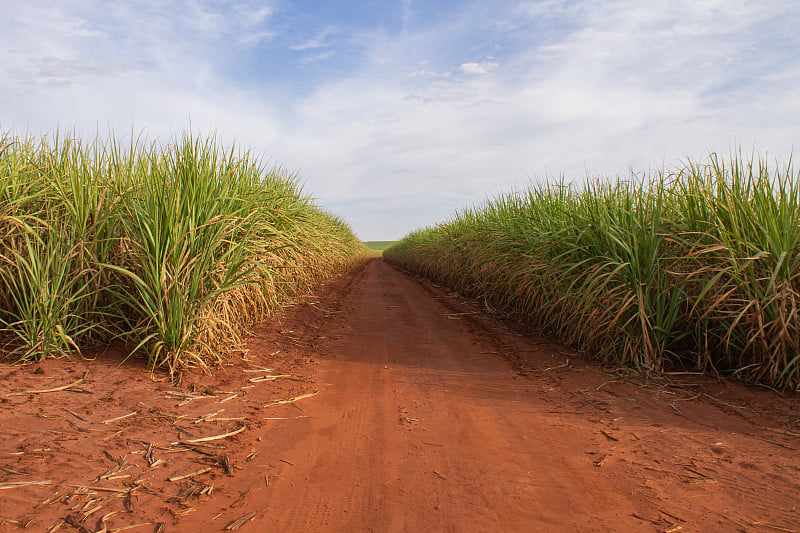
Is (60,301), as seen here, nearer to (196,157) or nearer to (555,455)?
(196,157)

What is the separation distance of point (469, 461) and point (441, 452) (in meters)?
0.17

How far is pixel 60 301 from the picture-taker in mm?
3410

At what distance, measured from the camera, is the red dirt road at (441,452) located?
1804 millimetres

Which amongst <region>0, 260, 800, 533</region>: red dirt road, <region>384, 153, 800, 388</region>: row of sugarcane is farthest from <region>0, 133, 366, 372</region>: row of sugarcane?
<region>384, 153, 800, 388</region>: row of sugarcane

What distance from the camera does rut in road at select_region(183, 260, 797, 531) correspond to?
5.94 feet

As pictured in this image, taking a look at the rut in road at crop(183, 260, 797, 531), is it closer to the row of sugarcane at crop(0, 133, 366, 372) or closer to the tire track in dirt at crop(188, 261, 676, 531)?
the tire track in dirt at crop(188, 261, 676, 531)

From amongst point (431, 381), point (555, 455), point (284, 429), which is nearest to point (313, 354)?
point (431, 381)

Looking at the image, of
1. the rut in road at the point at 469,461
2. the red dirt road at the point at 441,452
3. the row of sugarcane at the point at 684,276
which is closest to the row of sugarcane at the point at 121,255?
the red dirt road at the point at 441,452

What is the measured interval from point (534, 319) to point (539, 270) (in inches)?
25.4

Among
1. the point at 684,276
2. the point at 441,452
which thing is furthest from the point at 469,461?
the point at 684,276

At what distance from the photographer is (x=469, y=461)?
227cm

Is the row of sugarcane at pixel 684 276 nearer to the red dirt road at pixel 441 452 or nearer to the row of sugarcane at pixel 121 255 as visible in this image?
the red dirt road at pixel 441 452

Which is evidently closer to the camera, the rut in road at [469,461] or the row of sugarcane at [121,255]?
the rut in road at [469,461]

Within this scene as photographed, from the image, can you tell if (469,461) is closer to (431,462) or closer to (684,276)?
(431,462)
